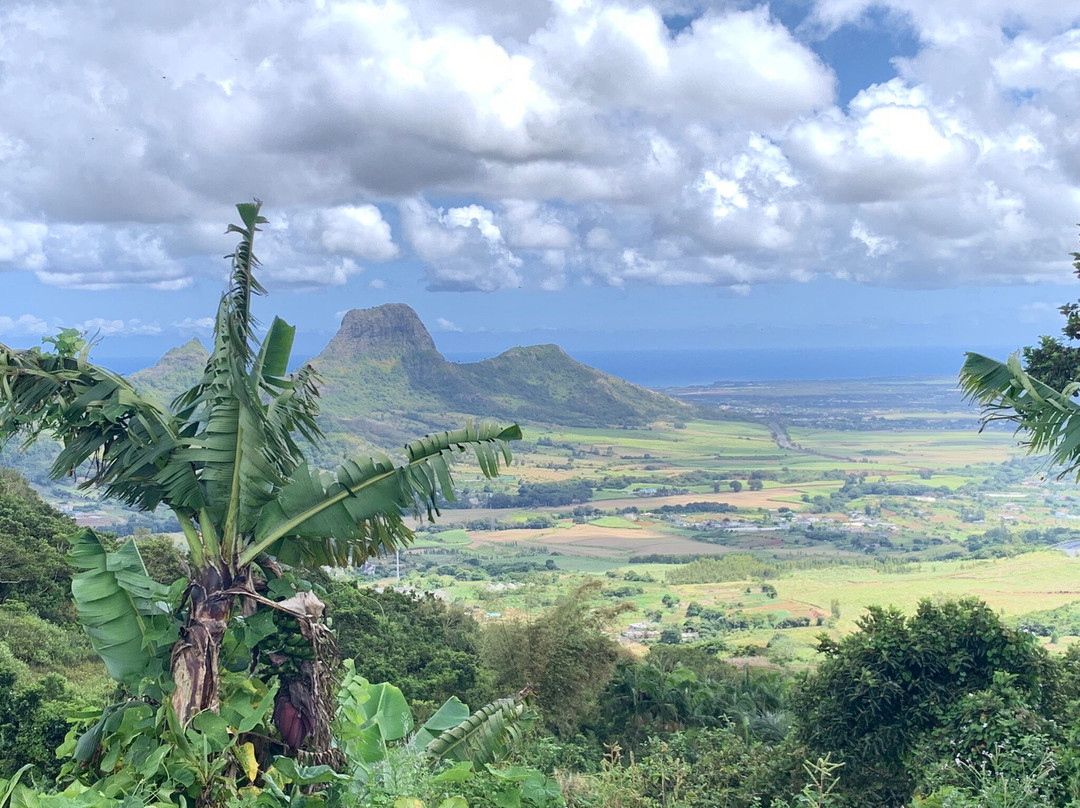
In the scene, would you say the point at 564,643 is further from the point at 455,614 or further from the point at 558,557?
the point at 558,557

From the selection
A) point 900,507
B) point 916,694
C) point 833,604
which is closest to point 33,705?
point 916,694

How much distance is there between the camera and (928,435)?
467ft

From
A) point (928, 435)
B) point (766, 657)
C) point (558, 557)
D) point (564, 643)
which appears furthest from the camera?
point (928, 435)

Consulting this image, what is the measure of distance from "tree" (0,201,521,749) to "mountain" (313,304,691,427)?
113 m

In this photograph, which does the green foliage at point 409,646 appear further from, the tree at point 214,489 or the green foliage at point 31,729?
the tree at point 214,489

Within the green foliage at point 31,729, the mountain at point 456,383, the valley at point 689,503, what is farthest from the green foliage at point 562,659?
the mountain at point 456,383

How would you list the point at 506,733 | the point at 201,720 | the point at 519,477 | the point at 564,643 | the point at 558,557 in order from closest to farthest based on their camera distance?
1. the point at 201,720
2. the point at 506,733
3. the point at 564,643
4. the point at 558,557
5. the point at 519,477

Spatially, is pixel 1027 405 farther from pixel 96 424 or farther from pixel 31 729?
pixel 31 729

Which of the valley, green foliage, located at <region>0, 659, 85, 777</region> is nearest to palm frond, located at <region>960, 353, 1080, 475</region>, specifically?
the valley

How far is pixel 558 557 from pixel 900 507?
39.3m

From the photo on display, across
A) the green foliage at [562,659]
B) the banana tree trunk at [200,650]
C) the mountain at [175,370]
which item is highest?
the mountain at [175,370]

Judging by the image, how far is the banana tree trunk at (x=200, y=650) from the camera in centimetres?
482

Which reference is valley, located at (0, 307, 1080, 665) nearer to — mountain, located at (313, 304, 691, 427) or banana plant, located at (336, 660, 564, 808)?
mountain, located at (313, 304, 691, 427)

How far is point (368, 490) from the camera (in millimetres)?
5180
